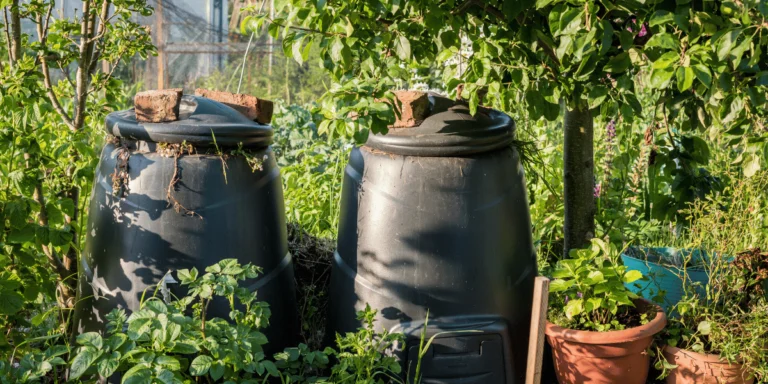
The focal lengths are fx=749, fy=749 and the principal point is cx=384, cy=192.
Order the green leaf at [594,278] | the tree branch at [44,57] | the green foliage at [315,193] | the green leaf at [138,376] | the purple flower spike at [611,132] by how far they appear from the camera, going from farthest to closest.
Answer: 1. the purple flower spike at [611,132]
2. the green foliage at [315,193]
3. the tree branch at [44,57]
4. the green leaf at [594,278]
5. the green leaf at [138,376]

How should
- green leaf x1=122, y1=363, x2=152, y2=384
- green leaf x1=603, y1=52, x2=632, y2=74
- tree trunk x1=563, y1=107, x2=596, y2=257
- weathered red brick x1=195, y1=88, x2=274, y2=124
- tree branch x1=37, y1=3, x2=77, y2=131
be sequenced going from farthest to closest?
1. tree trunk x1=563, y1=107, x2=596, y2=257
2. tree branch x1=37, y1=3, x2=77, y2=131
3. weathered red brick x1=195, y1=88, x2=274, y2=124
4. green leaf x1=603, y1=52, x2=632, y2=74
5. green leaf x1=122, y1=363, x2=152, y2=384

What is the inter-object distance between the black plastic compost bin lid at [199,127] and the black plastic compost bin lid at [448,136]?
35 centimetres

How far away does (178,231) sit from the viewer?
6.79ft

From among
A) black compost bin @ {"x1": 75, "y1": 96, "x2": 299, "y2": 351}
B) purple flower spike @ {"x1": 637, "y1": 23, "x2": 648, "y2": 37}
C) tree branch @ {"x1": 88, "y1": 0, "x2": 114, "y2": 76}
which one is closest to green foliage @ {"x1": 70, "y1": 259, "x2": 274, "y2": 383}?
black compost bin @ {"x1": 75, "y1": 96, "x2": 299, "y2": 351}

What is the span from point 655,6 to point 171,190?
1378mm

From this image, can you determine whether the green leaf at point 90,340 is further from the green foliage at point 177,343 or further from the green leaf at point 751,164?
the green leaf at point 751,164

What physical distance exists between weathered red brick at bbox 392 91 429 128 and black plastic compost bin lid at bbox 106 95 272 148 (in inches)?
16.0

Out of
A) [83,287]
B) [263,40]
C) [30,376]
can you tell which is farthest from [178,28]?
[30,376]

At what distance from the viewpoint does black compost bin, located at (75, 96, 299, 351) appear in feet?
6.77

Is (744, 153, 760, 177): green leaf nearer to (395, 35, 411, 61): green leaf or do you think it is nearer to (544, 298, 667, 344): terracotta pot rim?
(544, 298, 667, 344): terracotta pot rim

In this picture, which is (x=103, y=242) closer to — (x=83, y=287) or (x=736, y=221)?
(x=83, y=287)

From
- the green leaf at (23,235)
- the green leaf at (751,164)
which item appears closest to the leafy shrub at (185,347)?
the green leaf at (23,235)

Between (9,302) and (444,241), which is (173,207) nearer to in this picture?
(9,302)

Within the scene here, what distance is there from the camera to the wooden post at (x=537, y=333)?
206cm
